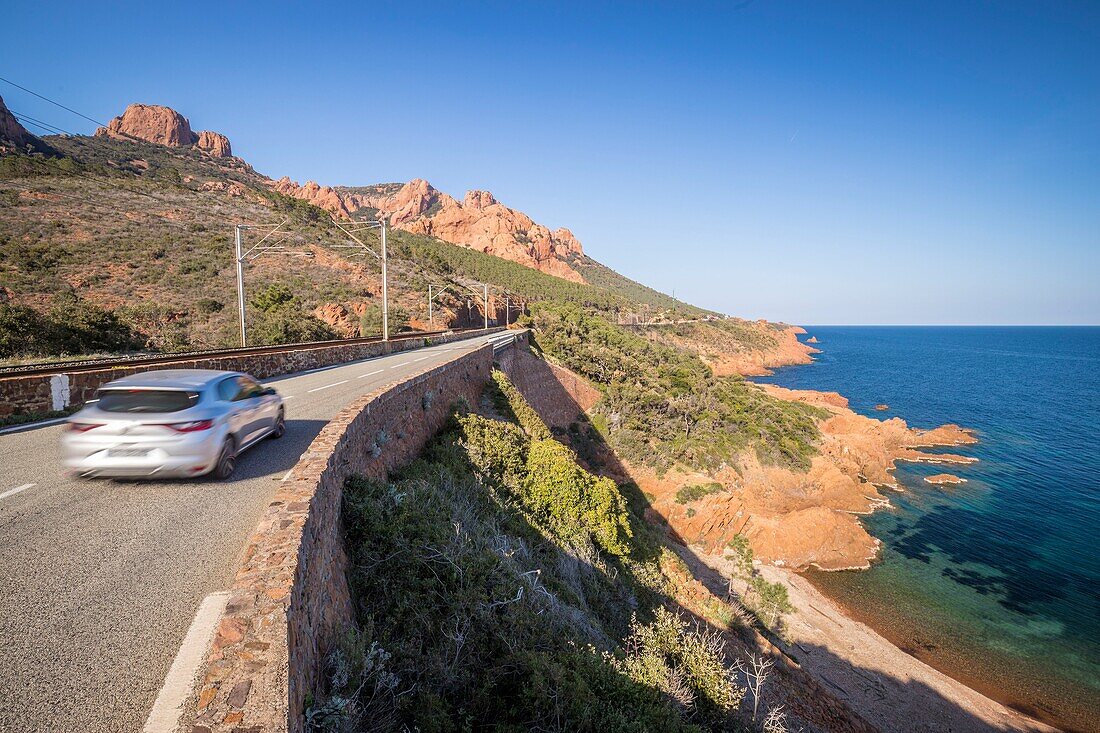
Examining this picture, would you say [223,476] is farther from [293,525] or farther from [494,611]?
[494,611]

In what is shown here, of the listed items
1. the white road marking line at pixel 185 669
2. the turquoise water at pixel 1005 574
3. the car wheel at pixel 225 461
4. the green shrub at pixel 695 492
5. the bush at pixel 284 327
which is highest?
the bush at pixel 284 327

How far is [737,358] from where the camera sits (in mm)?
86938

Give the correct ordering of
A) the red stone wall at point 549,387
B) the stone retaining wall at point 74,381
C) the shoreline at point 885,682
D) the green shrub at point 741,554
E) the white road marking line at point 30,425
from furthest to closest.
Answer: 1. the red stone wall at point 549,387
2. the green shrub at point 741,554
3. the shoreline at point 885,682
4. the stone retaining wall at point 74,381
5. the white road marking line at point 30,425

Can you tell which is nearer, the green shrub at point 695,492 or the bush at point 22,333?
the bush at point 22,333

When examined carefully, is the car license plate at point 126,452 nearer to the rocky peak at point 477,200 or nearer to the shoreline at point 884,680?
the shoreline at point 884,680

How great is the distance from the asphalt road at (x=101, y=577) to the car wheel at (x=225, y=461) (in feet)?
0.49

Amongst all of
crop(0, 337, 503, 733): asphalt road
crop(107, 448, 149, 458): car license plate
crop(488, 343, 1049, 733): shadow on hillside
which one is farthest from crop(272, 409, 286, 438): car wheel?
crop(488, 343, 1049, 733): shadow on hillside

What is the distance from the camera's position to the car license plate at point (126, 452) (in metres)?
5.25

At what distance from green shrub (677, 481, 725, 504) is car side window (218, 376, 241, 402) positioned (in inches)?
816

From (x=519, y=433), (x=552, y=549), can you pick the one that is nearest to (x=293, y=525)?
(x=552, y=549)

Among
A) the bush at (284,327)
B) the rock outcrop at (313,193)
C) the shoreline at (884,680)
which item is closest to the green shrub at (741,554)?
the shoreline at (884,680)

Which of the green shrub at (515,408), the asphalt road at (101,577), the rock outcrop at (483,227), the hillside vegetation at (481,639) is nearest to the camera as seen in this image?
the asphalt road at (101,577)

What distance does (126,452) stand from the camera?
5.27 meters

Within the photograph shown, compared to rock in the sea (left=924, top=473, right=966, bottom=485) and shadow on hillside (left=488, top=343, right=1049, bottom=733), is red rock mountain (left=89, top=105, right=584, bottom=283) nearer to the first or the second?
rock in the sea (left=924, top=473, right=966, bottom=485)
